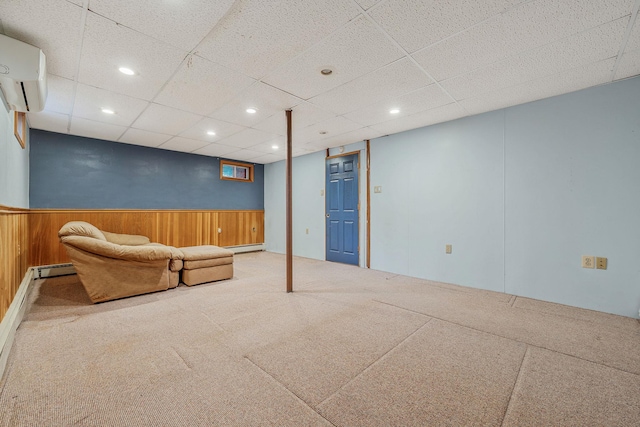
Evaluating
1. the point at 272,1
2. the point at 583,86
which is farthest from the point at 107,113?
the point at 583,86

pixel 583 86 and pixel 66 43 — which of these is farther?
pixel 583 86

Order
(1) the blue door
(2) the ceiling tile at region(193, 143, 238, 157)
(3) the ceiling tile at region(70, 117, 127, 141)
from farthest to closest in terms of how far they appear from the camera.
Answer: (2) the ceiling tile at region(193, 143, 238, 157) < (1) the blue door < (3) the ceiling tile at region(70, 117, 127, 141)

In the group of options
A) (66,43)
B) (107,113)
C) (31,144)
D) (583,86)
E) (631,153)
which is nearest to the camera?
(66,43)

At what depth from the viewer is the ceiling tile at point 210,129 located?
3.94 metres

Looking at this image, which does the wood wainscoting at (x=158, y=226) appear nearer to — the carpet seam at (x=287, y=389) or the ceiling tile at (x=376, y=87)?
the ceiling tile at (x=376, y=87)

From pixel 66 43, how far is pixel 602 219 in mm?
5161

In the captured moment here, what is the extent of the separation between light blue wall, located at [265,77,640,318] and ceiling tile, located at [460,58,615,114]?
16 cm

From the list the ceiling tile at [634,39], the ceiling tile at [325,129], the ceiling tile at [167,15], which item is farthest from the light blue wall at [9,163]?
the ceiling tile at [634,39]

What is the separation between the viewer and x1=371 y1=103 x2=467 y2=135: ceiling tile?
3434 mm

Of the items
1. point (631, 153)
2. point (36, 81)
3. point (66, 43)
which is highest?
point (66, 43)

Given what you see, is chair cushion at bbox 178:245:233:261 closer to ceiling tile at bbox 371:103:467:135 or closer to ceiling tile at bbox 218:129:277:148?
ceiling tile at bbox 218:129:277:148

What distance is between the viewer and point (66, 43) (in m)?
2.04

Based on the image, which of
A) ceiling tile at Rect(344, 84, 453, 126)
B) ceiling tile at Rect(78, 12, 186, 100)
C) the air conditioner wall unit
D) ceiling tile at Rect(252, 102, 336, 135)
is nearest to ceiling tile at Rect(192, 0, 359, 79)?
ceiling tile at Rect(78, 12, 186, 100)

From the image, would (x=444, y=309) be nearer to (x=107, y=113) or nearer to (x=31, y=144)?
(x=107, y=113)
